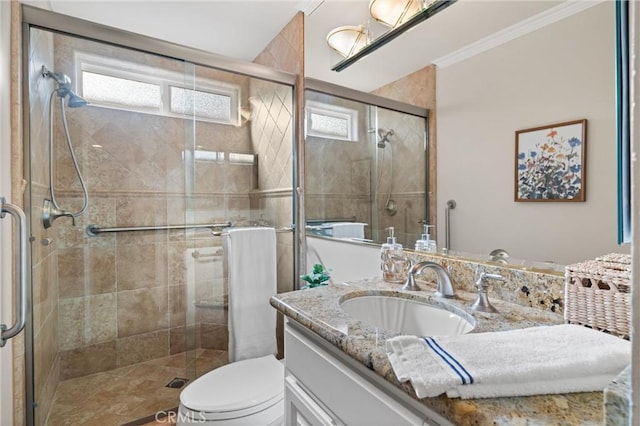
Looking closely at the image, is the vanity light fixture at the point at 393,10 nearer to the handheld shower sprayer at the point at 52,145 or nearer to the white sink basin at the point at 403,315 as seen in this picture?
the white sink basin at the point at 403,315

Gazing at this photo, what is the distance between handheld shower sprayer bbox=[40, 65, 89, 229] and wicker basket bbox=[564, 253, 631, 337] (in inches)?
90.1

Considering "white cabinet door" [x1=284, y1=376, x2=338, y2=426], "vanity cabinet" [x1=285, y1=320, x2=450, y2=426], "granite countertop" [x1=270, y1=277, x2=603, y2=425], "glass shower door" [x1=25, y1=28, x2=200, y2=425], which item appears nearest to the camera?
"granite countertop" [x1=270, y1=277, x2=603, y2=425]

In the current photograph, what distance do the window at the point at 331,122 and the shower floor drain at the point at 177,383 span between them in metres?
1.88

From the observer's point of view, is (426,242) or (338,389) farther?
(426,242)

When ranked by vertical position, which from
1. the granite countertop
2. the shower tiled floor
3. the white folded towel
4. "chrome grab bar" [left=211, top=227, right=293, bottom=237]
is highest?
"chrome grab bar" [left=211, top=227, right=293, bottom=237]

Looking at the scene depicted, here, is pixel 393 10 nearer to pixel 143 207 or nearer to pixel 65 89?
pixel 65 89

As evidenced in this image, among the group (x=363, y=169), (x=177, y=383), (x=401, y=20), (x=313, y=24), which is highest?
(x=313, y=24)

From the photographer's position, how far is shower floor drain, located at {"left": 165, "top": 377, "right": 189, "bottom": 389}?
80.0 inches

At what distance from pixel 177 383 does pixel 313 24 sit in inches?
99.9

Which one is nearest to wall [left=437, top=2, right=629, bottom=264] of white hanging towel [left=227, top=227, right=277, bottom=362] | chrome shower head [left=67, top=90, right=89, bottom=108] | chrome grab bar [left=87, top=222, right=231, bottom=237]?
white hanging towel [left=227, top=227, right=277, bottom=362]

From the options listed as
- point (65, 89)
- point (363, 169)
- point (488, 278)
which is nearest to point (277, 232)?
point (363, 169)

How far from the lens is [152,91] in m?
2.40

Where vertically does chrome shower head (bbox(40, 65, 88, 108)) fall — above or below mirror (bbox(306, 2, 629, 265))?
above

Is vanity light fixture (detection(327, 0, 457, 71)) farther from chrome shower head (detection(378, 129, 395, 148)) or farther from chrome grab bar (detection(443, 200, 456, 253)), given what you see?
chrome grab bar (detection(443, 200, 456, 253))
